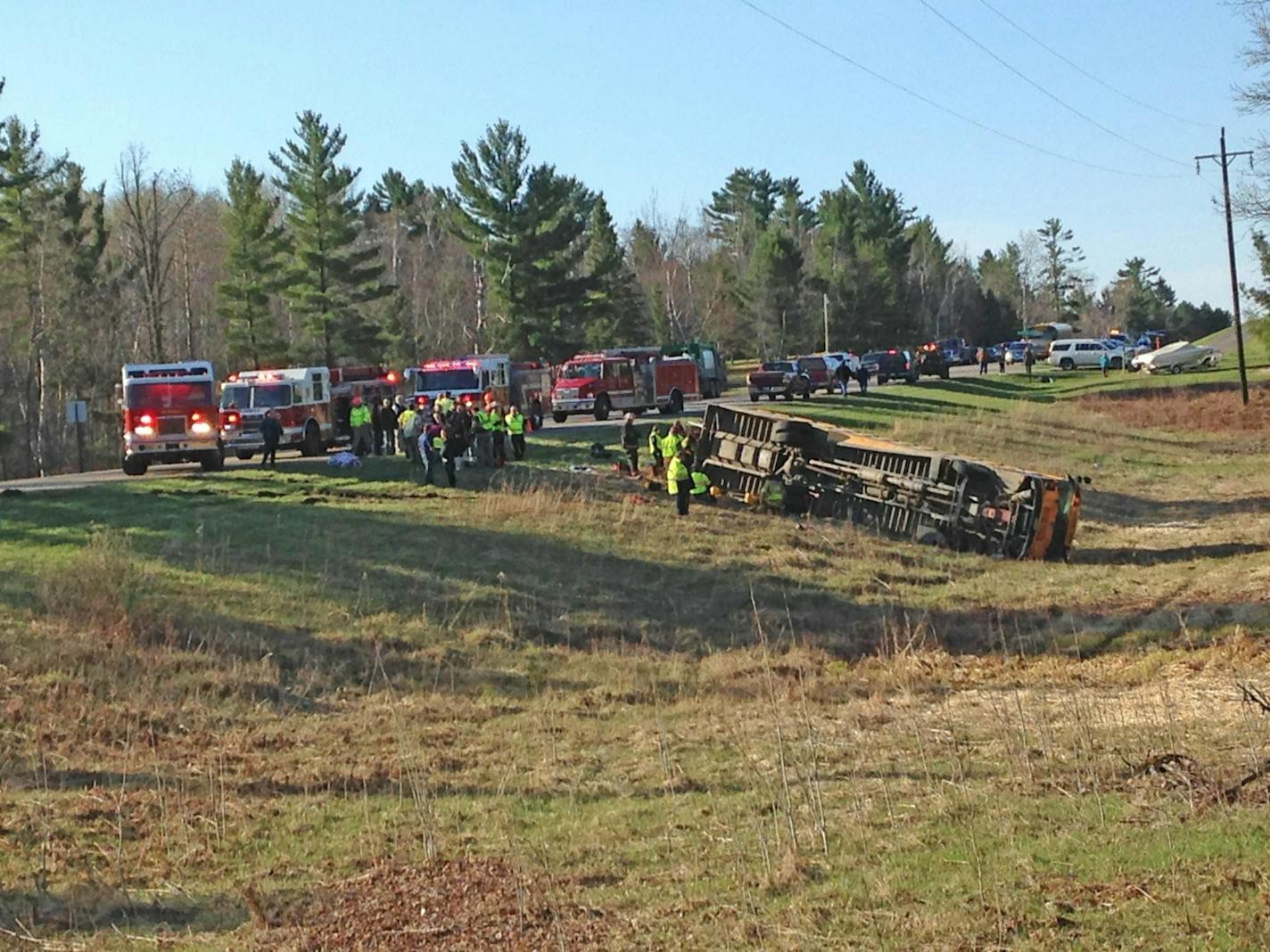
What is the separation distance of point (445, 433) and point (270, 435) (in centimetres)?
582

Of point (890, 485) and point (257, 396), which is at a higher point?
point (257, 396)

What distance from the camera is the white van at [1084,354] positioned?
321 ft

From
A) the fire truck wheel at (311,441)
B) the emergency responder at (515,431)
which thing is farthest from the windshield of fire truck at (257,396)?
the emergency responder at (515,431)

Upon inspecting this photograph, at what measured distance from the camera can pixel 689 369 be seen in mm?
56312

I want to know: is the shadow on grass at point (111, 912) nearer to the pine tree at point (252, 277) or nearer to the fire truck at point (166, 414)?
the fire truck at point (166, 414)

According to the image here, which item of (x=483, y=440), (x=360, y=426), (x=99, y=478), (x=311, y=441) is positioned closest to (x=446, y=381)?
(x=311, y=441)

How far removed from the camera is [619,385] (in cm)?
5400

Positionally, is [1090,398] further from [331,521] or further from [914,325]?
[331,521]

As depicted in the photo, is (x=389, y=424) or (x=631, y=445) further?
(x=389, y=424)

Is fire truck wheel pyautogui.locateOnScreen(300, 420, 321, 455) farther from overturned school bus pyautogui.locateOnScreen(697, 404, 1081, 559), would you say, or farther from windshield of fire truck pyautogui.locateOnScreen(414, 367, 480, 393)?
overturned school bus pyautogui.locateOnScreen(697, 404, 1081, 559)

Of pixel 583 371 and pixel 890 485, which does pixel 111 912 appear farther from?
pixel 583 371

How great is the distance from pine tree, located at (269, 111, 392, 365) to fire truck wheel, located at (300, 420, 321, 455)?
34.2m

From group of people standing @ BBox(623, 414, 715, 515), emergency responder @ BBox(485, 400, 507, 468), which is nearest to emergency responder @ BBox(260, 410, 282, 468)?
emergency responder @ BBox(485, 400, 507, 468)

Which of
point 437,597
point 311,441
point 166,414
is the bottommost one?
point 437,597
